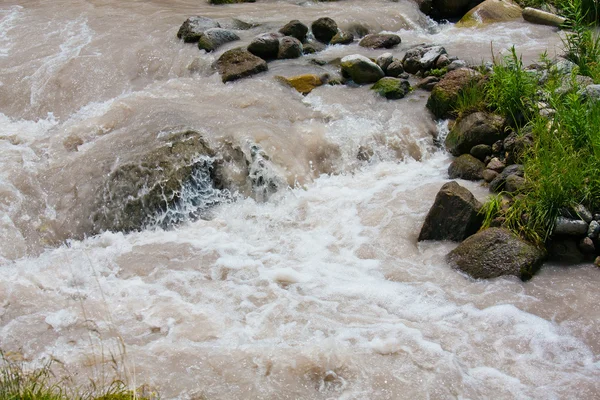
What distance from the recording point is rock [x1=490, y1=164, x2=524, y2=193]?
19.2 feet

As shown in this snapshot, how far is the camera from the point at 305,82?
8508 millimetres

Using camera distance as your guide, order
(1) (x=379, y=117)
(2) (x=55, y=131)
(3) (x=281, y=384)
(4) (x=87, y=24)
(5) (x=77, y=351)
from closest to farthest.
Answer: (3) (x=281, y=384), (5) (x=77, y=351), (2) (x=55, y=131), (1) (x=379, y=117), (4) (x=87, y=24)

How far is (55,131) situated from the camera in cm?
725

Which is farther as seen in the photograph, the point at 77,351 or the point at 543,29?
the point at 543,29

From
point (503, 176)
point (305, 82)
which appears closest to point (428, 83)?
point (305, 82)

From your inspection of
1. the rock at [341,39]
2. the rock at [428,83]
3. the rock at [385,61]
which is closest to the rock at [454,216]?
the rock at [428,83]

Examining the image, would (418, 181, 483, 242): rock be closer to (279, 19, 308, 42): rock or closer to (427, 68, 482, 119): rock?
(427, 68, 482, 119): rock

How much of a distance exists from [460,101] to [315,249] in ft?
10.2

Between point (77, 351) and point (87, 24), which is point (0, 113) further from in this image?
point (77, 351)

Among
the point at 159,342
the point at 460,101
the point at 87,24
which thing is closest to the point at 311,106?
the point at 460,101

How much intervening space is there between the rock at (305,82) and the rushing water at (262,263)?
0.18 m

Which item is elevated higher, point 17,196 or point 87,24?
point 87,24

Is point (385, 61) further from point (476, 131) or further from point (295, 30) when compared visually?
point (476, 131)

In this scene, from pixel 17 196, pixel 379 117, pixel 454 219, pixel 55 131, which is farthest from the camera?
pixel 379 117
